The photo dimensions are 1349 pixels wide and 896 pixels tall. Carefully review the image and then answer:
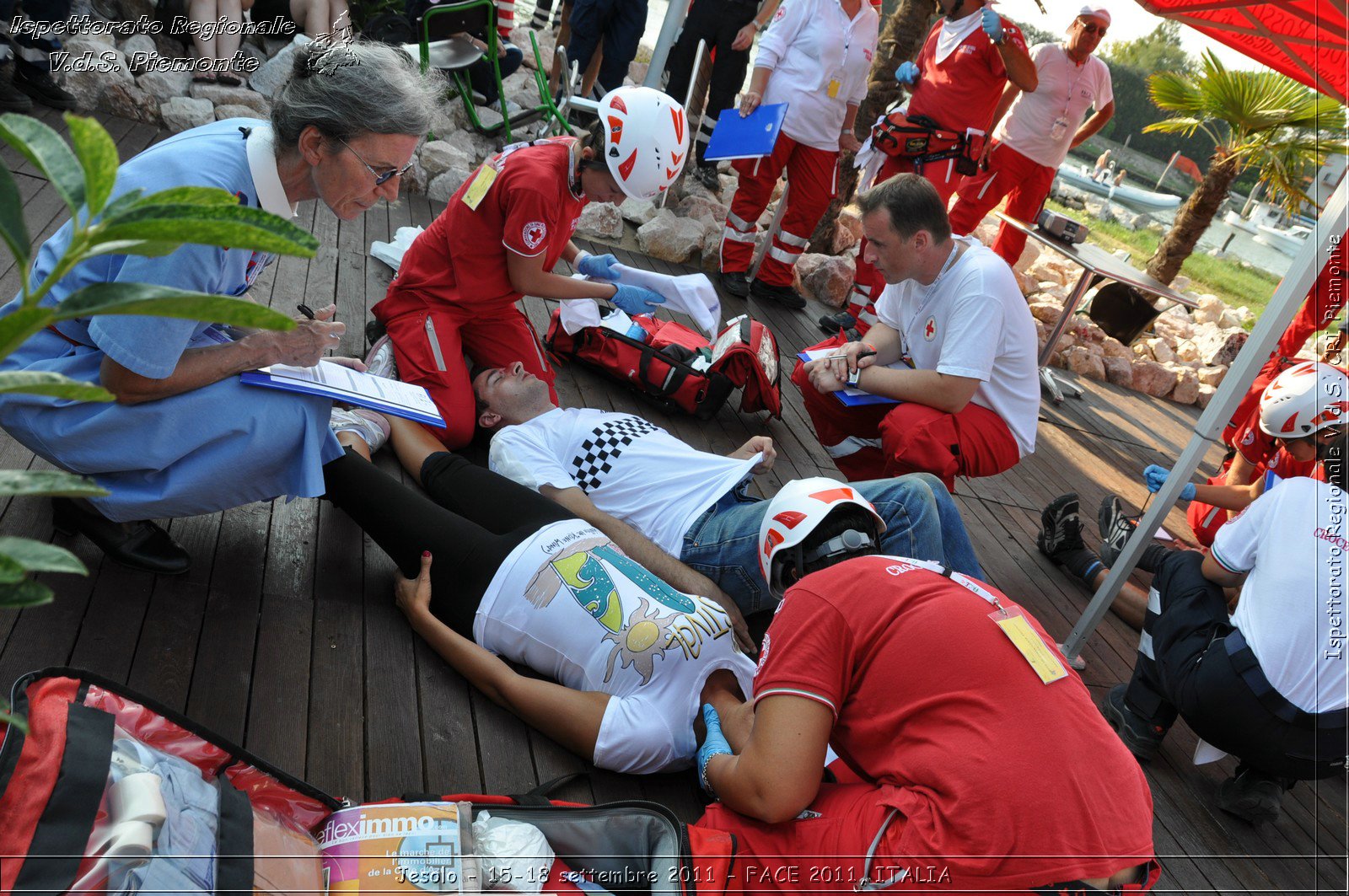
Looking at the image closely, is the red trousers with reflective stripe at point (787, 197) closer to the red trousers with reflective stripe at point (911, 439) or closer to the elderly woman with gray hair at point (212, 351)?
the red trousers with reflective stripe at point (911, 439)

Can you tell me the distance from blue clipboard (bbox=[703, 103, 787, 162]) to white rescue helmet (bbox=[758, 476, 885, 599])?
127 inches

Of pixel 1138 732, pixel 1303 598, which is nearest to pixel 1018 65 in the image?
pixel 1303 598

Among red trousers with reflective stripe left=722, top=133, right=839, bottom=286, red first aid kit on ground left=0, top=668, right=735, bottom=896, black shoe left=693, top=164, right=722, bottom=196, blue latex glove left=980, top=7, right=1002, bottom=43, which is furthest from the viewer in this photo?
black shoe left=693, top=164, right=722, bottom=196

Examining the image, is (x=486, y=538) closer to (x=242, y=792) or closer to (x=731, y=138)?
(x=242, y=792)

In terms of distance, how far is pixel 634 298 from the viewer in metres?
3.40

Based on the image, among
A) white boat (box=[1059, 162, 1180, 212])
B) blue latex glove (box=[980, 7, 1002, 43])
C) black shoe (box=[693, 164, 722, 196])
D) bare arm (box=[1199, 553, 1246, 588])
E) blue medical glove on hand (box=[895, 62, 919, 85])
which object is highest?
blue latex glove (box=[980, 7, 1002, 43])

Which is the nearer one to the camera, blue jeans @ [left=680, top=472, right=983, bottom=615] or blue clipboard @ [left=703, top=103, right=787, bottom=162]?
blue jeans @ [left=680, top=472, right=983, bottom=615]

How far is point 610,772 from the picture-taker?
6.94 feet

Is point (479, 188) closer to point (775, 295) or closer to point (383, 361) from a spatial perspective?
point (383, 361)

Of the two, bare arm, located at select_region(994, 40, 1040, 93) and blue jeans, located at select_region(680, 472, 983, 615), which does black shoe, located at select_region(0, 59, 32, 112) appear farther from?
bare arm, located at select_region(994, 40, 1040, 93)

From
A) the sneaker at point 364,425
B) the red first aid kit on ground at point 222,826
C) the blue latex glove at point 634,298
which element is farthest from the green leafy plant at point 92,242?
the blue latex glove at point 634,298

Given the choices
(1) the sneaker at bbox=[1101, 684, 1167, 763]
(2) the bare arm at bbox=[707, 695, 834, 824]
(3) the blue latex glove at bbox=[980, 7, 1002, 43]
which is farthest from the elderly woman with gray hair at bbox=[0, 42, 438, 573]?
(3) the blue latex glove at bbox=[980, 7, 1002, 43]

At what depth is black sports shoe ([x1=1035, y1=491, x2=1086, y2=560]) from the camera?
3.78 meters

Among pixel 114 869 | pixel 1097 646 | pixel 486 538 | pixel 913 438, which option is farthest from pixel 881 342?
pixel 114 869
